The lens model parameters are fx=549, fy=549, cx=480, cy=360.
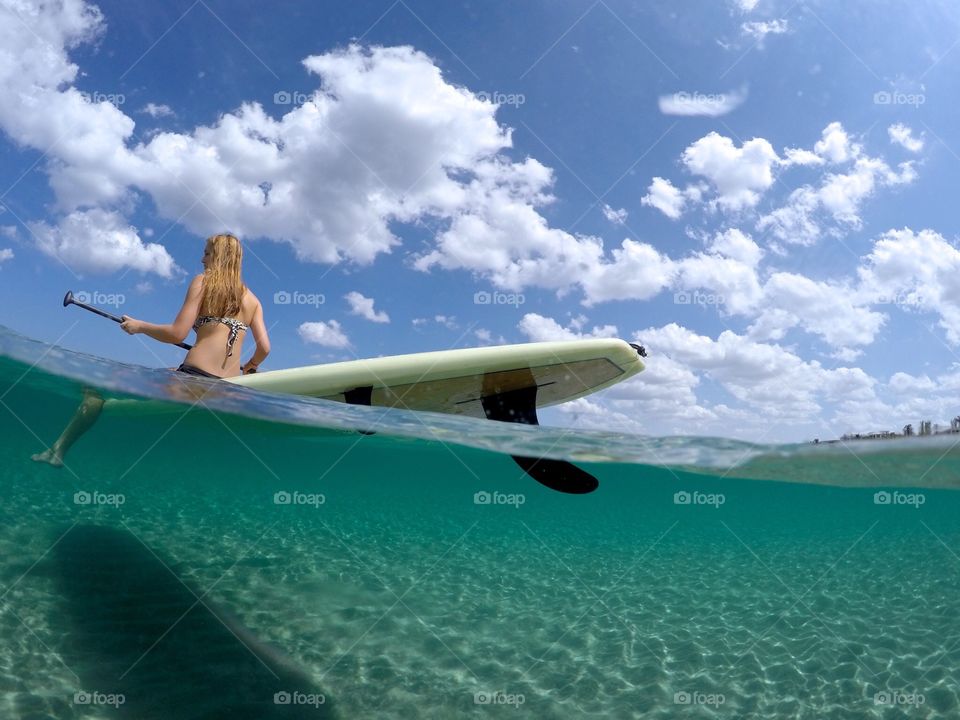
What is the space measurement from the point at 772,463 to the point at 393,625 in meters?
7.33

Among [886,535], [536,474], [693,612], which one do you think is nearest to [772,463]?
[693,612]

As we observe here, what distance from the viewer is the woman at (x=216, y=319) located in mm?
4910

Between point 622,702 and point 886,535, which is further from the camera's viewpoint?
point 886,535

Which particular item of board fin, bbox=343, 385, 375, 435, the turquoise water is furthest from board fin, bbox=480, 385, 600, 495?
board fin, bbox=343, 385, 375, 435

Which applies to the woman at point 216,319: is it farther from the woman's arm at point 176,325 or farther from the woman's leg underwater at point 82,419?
the woman's leg underwater at point 82,419

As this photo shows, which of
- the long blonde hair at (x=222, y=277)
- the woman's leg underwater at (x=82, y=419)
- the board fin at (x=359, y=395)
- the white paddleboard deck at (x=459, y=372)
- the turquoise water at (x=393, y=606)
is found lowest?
the turquoise water at (x=393, y=606)

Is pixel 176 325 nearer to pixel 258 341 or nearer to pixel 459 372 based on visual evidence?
pixel 258 341

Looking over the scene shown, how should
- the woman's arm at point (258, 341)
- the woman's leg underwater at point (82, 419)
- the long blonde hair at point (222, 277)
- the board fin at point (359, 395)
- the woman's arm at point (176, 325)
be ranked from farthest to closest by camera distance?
1. the woman's leg underwater at point (82, 419)
2. the board fin at point (359, 395)
3. the woman's arm at point (258, 341)
4. the long blonde hair at point (222, 277)
5. the woman's arm at point (176, 325)

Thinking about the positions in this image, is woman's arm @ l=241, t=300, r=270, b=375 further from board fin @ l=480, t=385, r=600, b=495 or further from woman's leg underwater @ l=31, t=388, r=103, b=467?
woman's leg underwater @ l=31, t=388, r=103, b=467

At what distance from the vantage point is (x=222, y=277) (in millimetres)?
5090

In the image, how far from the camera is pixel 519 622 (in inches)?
326

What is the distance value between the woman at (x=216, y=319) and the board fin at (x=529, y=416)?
2.88 metres

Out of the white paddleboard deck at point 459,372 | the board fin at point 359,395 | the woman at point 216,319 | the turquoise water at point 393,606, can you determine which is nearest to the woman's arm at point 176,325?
the woman at point 216,319

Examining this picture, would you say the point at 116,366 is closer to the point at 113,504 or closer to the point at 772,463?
the point at 772,463
